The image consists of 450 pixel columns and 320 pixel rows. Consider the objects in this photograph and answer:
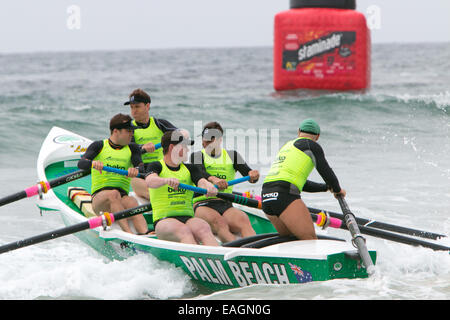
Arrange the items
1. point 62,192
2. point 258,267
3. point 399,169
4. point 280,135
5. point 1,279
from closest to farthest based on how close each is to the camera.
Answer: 1. point 258,267
2. point 1,279
3. point 62,192
4. point 399,169
5. point 280,135

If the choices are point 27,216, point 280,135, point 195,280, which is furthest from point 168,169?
point 280,135

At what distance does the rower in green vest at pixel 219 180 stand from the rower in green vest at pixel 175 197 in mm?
420

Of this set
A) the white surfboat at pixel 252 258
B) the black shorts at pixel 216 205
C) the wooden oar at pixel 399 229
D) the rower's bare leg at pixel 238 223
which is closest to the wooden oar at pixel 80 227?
the white surfboat at pixel 252 258

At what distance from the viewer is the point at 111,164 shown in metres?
→ 7.39

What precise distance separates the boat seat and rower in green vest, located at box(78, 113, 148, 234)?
0.29 meters

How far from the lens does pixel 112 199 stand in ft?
24.1

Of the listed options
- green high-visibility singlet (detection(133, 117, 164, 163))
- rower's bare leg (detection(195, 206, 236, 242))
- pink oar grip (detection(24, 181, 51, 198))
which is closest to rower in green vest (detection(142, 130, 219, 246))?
rower's bare leg (detection(195, 206, 236, 242))

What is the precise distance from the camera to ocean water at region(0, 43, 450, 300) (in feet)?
20.3

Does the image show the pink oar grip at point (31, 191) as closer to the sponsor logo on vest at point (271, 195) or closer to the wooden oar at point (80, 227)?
the wooden oar at point (80, 227)

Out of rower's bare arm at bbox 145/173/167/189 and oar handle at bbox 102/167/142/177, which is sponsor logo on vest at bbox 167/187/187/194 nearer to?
rower's bare arm at bbox 145/173/167/189

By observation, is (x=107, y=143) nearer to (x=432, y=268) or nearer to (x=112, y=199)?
(x=112, y=199)

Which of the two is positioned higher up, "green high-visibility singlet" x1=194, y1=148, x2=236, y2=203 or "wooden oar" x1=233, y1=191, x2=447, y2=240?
"green high-visibility singlet" x1=194, y1=148, x2=236, y2=203
